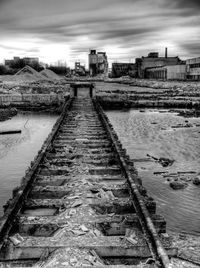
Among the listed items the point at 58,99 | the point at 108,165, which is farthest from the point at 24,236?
the point at 58,99

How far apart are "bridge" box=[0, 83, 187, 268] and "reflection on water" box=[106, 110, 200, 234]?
1.19 meters

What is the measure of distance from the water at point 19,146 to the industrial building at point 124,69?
302 feet

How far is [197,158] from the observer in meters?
11.5

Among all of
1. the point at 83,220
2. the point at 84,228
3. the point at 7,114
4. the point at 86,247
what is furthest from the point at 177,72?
the point at 86,247

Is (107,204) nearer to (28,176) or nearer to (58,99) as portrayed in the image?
(28,176)

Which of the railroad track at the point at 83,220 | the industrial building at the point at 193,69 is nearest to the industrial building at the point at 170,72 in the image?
the industrial building at the point at 193,69

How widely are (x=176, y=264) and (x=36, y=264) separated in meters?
1.83

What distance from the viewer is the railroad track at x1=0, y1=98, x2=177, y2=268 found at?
145 inches

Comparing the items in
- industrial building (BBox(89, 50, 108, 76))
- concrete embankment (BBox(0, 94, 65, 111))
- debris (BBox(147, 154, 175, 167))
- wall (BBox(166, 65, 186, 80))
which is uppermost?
industrial building (BBox(89, 50, 108, 76))

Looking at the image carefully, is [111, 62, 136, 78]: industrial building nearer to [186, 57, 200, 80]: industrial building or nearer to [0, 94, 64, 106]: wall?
[186, 57, 200, 80]: industrial building

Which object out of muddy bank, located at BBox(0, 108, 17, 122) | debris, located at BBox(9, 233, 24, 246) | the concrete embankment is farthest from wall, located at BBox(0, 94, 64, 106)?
debris, located at BBox(9, 233, 24, 246)

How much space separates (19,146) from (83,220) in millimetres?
9394

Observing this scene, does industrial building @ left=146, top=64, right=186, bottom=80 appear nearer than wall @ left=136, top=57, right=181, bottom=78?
Yes

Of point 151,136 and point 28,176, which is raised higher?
point 28,176
